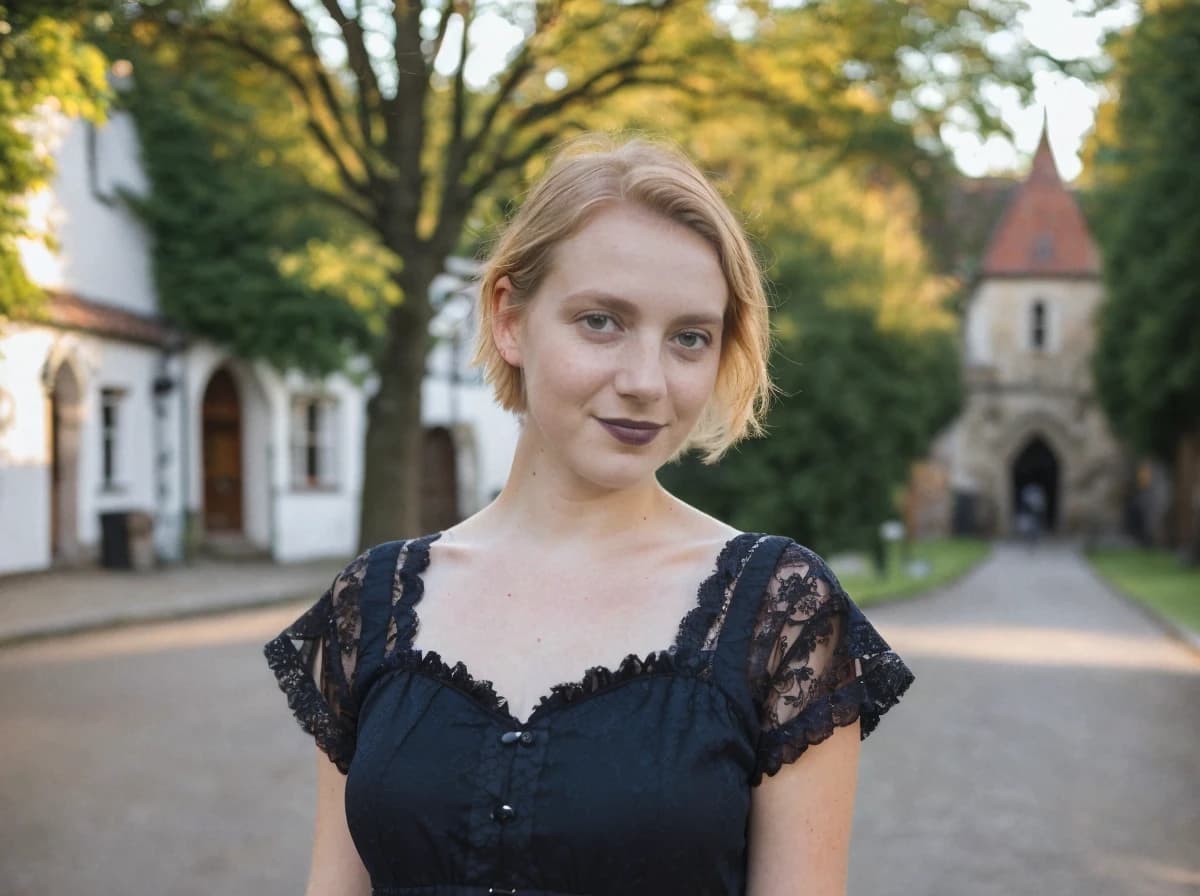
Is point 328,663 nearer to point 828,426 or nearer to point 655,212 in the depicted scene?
point 655,212

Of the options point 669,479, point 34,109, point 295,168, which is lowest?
point 669,479

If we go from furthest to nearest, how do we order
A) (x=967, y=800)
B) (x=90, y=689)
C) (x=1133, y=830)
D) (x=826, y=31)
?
(x=826, y=31), (x=90, y=689), (x=967, y=800), (x=1133, y=830)

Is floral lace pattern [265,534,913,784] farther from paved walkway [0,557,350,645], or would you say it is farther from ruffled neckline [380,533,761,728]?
paved walkway [0,557,350,645]

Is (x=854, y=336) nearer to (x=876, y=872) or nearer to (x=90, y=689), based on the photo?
(x=90, y=689)

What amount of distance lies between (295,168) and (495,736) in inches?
575

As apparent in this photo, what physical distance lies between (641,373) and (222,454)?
25761 mm

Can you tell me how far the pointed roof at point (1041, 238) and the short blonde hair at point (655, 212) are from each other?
53410mm

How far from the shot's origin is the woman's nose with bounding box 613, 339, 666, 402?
193cm

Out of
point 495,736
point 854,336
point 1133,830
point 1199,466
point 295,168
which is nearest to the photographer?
point 495,736

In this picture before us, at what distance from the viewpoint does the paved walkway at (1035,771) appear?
6.75m

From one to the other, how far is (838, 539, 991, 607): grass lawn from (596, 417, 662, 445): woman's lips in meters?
12.4

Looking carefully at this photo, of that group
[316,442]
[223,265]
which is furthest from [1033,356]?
[223,265]

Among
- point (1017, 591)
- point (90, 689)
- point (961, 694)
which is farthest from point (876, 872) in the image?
point (1017, 591)

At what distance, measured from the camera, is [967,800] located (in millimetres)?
8273
